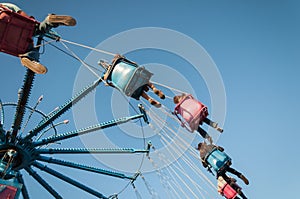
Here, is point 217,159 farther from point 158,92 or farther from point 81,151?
point 81,151

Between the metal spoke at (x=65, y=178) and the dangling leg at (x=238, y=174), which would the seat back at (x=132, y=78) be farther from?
Result: the metal spoke at (x=65, y=178)

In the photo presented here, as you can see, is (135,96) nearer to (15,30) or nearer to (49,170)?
(15,30)

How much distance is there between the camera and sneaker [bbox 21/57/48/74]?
8.80 m

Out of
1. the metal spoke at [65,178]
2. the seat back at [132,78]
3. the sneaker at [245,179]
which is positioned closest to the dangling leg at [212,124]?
the sneaker at [245,179]

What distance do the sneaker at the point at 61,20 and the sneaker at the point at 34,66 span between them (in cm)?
130

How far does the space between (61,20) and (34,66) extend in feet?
4.95

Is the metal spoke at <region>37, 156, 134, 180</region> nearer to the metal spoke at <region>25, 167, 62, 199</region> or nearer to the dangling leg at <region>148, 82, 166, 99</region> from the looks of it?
the metal spoke at <region>25, 167, 62, 199</region>

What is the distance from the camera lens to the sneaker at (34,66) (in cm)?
880

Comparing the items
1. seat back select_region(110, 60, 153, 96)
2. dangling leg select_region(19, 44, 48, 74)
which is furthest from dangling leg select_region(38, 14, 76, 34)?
seat back select_region(110, 60, 153, 96)

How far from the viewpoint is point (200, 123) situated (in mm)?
7395

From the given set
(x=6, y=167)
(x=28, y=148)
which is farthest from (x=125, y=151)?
(x=6, y=167)

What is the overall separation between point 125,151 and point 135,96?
26.6 ft

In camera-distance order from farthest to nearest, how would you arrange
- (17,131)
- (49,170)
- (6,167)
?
(49,170), (17,131), (6,167)

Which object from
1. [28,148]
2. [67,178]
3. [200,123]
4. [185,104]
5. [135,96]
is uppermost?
[28,148]
